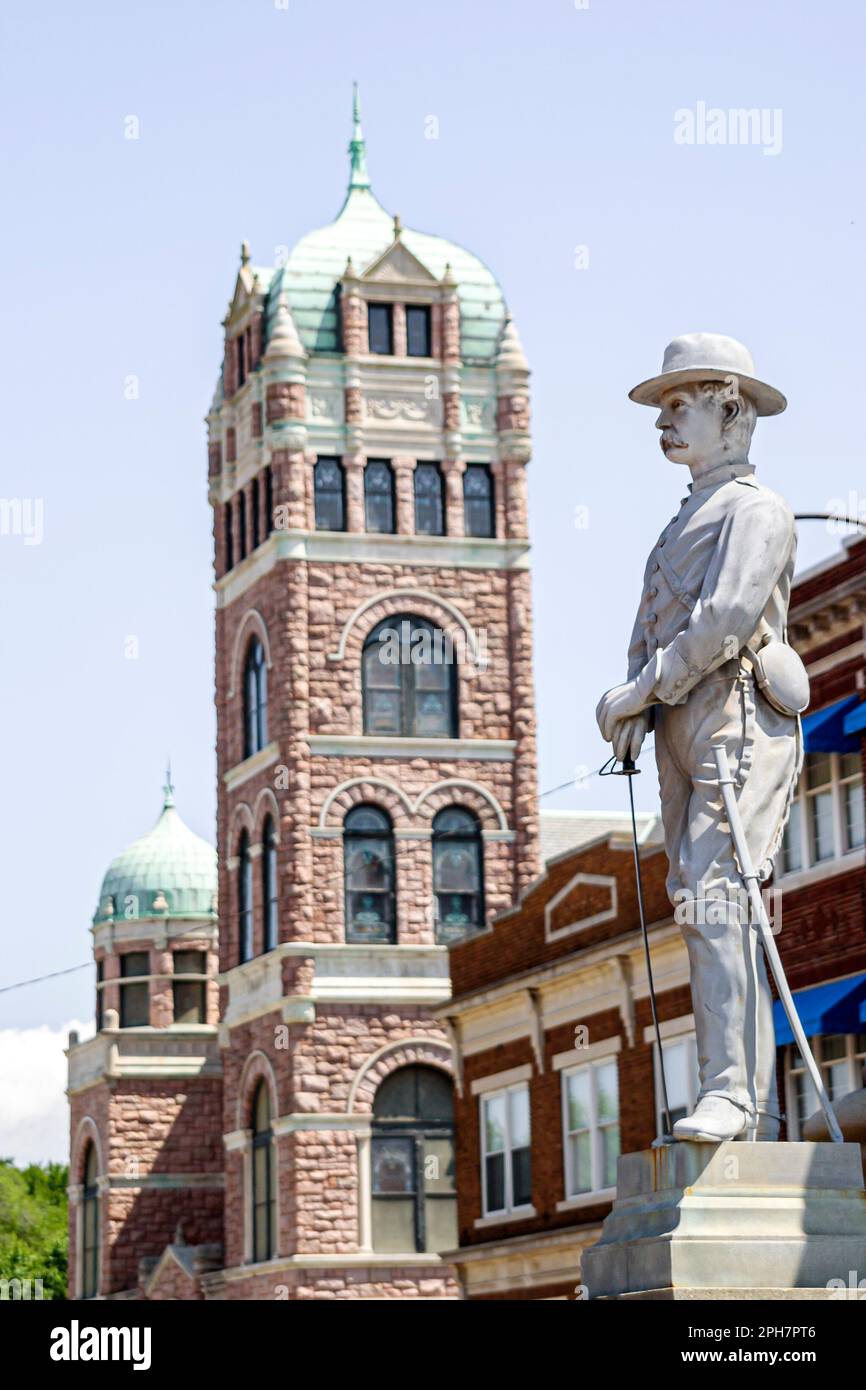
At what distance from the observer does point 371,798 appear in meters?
51.8

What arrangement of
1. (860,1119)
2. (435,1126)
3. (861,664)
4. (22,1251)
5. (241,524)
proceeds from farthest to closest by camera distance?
(22,1251) < (241,524) < (435,1126) < (861,664) < (860,1119)

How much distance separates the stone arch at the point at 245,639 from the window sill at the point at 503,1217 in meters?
14.4

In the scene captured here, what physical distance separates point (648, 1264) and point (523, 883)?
1737 inches

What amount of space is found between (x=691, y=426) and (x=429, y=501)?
4506 centimetres

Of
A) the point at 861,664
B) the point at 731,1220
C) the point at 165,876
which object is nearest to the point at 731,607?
the point at 731,1220

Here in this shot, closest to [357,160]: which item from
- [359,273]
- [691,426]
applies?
[359,273]

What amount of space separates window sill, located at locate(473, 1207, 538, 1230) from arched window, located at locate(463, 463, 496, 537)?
16.2 metres

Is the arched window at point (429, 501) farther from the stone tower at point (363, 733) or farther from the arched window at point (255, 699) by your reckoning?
the arched window at point (255, 699)

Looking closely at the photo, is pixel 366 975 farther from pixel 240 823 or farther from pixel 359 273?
pixel 359 273

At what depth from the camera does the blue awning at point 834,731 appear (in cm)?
3155

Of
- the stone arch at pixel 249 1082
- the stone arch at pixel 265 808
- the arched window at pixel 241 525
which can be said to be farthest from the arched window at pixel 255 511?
the stone arch at pixel 249 1082
